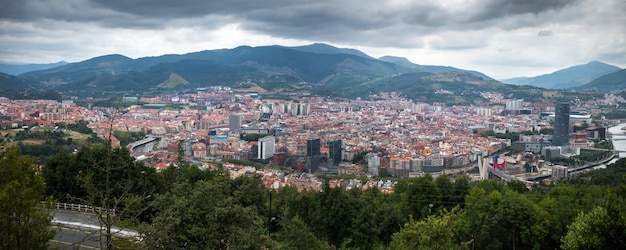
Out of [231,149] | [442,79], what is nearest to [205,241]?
[231,149]

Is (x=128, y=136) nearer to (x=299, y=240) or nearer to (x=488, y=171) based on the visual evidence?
(x=488, y=171)

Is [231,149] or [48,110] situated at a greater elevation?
[48,110]

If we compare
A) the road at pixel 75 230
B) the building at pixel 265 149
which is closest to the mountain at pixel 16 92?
the building at pixel 265 149

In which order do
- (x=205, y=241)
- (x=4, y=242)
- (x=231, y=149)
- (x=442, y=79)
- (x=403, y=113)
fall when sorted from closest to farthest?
(x=4, y=242)
(x=205, y=241)
(x=231, y=149)
(x=403, y=113)
(x=442, y=79)

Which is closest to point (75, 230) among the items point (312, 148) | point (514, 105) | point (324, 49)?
point (312, 148)

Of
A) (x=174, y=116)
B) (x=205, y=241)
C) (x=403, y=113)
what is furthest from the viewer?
(x=403, y=113)

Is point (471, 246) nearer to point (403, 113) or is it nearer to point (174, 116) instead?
point (174, 116)

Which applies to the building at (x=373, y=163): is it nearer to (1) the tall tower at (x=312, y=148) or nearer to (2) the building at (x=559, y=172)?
(1) the tall tower at (x=312, y=148)
